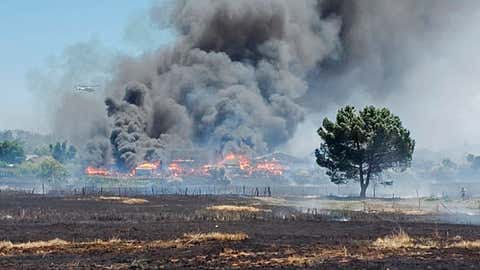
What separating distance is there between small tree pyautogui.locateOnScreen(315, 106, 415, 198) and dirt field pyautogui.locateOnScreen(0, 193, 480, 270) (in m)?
35.1

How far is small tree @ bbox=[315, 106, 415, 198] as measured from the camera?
8388 centimetres

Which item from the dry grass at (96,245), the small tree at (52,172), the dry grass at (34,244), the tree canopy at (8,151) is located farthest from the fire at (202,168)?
the dry grass at (34,244)

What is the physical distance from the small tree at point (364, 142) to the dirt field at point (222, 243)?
35.1 meters

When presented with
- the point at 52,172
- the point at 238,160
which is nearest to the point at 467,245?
the point at 238,160

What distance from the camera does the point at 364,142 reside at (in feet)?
277

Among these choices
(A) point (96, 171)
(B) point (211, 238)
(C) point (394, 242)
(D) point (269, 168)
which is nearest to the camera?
(C) point (394, 242)

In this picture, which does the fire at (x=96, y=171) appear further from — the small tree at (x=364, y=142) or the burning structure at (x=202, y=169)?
the small tree at (x=364, y=142)

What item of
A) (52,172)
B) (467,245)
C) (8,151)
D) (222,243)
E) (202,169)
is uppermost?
(8,151)

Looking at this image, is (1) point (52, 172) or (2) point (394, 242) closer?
(2) point (394, 242)

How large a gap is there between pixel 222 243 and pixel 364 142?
56588 millimetres

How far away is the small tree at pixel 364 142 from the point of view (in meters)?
83.9

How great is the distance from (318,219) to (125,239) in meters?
21.3

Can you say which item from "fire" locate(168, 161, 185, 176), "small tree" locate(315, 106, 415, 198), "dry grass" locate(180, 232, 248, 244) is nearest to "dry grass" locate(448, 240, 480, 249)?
"dry grass" locate(180, 232, 248, 244)

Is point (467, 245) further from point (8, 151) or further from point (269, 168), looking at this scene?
point (8, 151)
